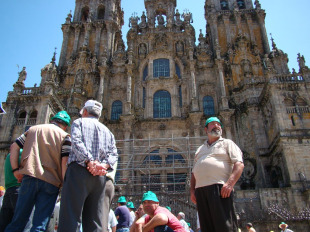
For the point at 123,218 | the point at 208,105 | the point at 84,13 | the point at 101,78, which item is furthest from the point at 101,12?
the point at 123,218

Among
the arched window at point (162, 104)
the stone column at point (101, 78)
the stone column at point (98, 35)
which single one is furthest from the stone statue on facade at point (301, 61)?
the stone column at point (98, 35)

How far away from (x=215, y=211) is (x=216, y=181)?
432 mm

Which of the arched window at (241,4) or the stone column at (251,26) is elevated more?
the arched window at (241,4)

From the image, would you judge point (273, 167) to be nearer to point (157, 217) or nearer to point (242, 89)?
point (242, 89)

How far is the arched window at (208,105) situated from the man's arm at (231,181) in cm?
2052

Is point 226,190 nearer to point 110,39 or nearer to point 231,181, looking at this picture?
point 231,181

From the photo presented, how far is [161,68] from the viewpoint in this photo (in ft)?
87.8

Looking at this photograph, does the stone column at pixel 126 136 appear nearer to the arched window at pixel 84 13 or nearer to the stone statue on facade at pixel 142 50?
the stone statue on facade at pixel 142 50

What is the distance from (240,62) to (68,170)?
2537 centimetres

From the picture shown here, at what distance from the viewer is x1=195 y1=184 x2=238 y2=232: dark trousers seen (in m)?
3.92

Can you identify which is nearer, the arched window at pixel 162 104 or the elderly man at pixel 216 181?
the elderly man at pixel 216 181

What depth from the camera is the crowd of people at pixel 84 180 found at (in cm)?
356

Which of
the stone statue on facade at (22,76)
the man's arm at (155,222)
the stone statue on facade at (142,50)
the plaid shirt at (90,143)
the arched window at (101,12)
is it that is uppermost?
the arched window at (101,12)

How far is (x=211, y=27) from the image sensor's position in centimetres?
2928
